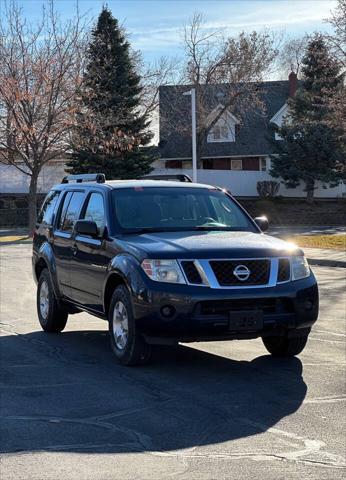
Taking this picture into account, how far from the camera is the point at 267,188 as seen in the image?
1827 inches

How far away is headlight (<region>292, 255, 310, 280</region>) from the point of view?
7.06 meters

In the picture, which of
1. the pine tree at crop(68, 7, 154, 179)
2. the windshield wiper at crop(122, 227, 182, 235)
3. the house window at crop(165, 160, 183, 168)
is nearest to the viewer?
the windshield wiper at crop(122, 227, 182, 235)

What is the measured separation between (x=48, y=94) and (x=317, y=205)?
2083cm

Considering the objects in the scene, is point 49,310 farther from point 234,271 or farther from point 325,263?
point 325,263

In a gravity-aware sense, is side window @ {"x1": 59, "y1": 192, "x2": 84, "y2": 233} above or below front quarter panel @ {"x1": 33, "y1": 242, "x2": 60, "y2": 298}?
above

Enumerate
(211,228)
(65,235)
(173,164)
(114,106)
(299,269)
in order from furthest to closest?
1. (173,164)
2. (114,106)
3. (65,235)
4. (211,228)
5. (299,269)

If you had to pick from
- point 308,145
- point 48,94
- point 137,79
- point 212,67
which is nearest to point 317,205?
point 308,145

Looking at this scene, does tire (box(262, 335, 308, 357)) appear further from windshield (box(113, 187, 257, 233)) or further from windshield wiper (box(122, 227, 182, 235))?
windshield wiper (box(122, 227, 182, 235))

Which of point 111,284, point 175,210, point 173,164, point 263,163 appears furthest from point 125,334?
point 173,164

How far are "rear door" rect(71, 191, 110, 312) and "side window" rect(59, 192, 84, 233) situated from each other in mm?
236

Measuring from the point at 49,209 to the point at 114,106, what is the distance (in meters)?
29.4

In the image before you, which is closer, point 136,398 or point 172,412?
point 172,412

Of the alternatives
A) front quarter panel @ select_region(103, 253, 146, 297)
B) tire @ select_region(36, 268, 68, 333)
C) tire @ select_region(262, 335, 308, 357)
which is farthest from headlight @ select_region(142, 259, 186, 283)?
tire @ select_region(36, 268, 68, 333)

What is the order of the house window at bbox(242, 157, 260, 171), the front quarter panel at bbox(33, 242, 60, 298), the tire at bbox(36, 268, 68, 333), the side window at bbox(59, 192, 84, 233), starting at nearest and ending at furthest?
the side window at bbox(59, 192, 84, 233) < the front quarter panel at bbox(33, 242, 60, 298) < the tire at bbox(36, 268, 68, 333) < the house window at bbox(242, 157, 260, 171)
